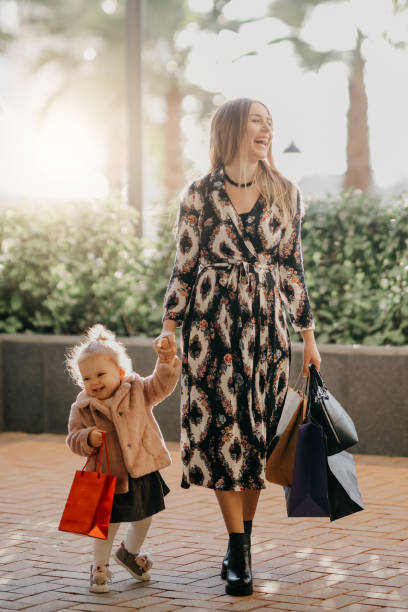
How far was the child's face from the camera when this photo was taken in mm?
4051

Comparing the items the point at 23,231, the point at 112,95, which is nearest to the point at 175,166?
the point at 112,95

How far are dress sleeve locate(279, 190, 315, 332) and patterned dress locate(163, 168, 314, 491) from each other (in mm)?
24

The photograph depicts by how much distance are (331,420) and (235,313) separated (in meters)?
0.57

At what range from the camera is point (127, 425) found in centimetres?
406

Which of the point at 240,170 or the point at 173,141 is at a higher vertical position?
the point at 173,141

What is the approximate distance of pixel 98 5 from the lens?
3077cm

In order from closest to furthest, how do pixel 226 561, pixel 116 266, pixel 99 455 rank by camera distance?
pixel 99 455
pixel 226 561
pixel 116 266

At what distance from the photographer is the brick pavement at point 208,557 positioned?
3.99 meters

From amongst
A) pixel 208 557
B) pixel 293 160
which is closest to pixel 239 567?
pixel 208 557

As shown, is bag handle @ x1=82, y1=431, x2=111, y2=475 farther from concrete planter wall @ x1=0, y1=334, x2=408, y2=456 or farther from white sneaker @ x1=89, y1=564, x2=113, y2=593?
concrete planter wall @ x1=0, y1=334, x2=408, y2=456

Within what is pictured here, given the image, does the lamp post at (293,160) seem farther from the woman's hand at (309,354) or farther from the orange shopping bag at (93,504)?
the orange shopping bag at (93,504)

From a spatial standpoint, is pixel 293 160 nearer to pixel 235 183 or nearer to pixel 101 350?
pixel 235 183

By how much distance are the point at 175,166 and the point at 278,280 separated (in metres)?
28.8

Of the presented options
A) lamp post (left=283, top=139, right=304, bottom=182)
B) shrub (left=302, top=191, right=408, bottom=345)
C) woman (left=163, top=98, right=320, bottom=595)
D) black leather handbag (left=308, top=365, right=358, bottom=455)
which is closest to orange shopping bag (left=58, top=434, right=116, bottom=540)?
woman (left=163, top=98, right=320, bottom=595)
